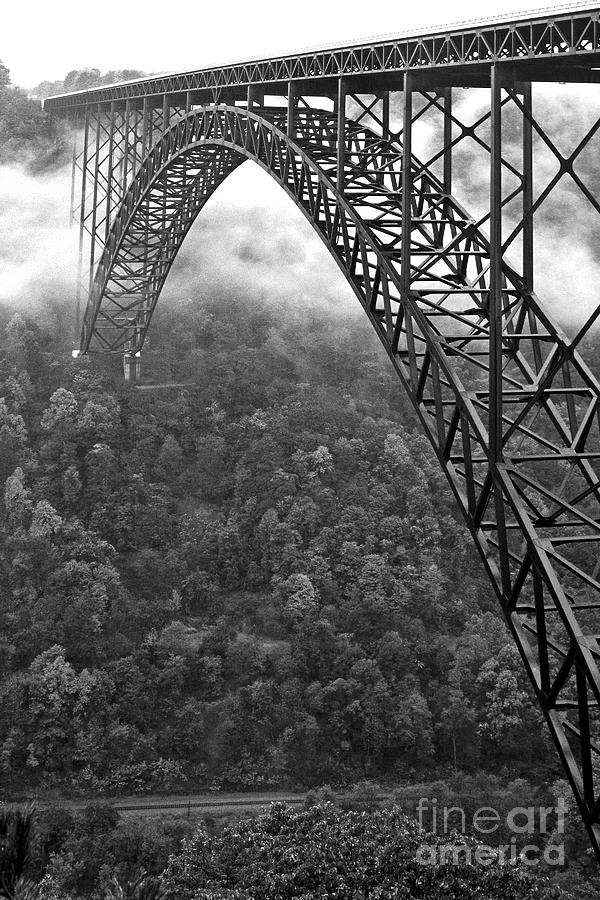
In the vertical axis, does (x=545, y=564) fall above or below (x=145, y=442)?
below

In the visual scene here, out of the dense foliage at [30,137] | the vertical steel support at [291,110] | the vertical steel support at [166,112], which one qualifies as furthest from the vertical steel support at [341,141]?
the dense foliage at [30,137]

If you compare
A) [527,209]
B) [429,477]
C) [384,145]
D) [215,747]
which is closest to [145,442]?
[429,477]

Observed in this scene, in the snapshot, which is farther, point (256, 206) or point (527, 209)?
point (256, 206)

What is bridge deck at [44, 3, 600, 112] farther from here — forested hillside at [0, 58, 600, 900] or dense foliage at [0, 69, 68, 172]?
dense foliage at [0, 69, 68, 172]

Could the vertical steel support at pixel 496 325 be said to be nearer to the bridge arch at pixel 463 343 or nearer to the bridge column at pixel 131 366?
the bridge arch at pixel 463 343

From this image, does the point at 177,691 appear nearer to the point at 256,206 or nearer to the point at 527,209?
the point at 527,209
